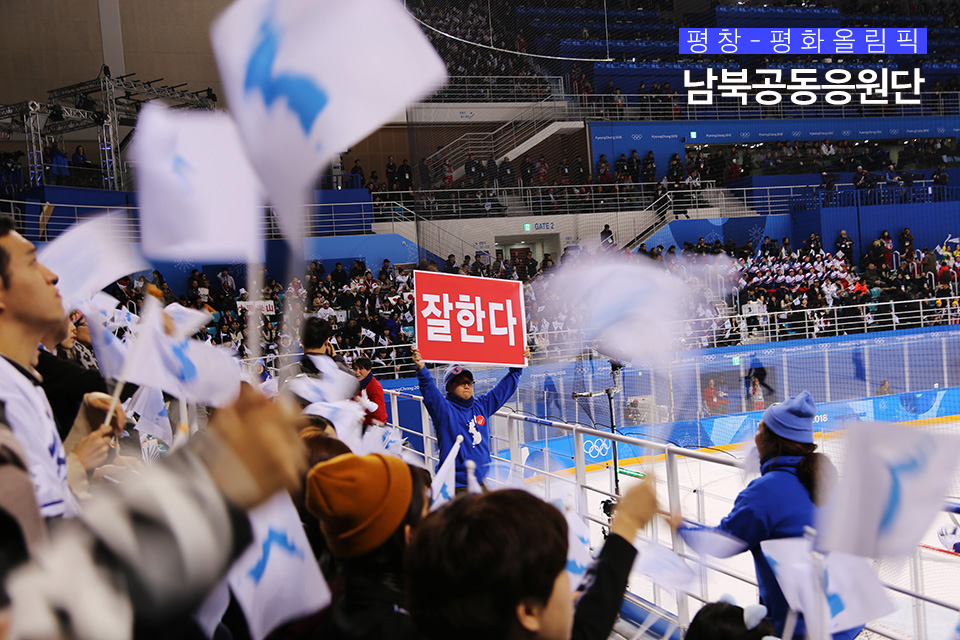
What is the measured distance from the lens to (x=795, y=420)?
1557 millimetres

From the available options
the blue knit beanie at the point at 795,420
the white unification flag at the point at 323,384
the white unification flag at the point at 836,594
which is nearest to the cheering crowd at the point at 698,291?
the white unification flag at the point at 323,384

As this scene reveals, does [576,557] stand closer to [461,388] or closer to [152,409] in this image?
[152,409]

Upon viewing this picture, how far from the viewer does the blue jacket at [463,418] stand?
9.45 feet

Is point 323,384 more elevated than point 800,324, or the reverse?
point 323,384

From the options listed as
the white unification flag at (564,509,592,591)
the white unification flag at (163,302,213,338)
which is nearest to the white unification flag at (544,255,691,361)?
the white unification flag at (564,509,592,591)

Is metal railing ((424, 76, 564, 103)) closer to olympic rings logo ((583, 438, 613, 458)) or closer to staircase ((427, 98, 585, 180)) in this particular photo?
staircase ((427, 98, 585, 180))

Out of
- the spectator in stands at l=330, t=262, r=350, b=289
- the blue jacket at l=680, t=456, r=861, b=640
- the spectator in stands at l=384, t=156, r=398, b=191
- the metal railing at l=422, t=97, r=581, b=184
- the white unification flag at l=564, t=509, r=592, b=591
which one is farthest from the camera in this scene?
the spectator in stands at l=384, t=156, r=398, b=191

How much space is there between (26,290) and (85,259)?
291 mm

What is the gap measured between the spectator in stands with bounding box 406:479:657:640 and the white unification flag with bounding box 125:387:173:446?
1343 mm

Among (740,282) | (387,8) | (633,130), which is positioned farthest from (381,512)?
(633,130)

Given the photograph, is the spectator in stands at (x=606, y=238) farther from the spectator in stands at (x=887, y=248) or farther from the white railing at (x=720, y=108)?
the spectator in stands at (x=887, y=248)

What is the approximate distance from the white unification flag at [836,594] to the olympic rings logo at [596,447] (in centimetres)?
600

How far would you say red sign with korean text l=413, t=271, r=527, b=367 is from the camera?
9.85ft

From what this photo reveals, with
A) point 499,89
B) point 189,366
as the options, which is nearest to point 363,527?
point 189,366
